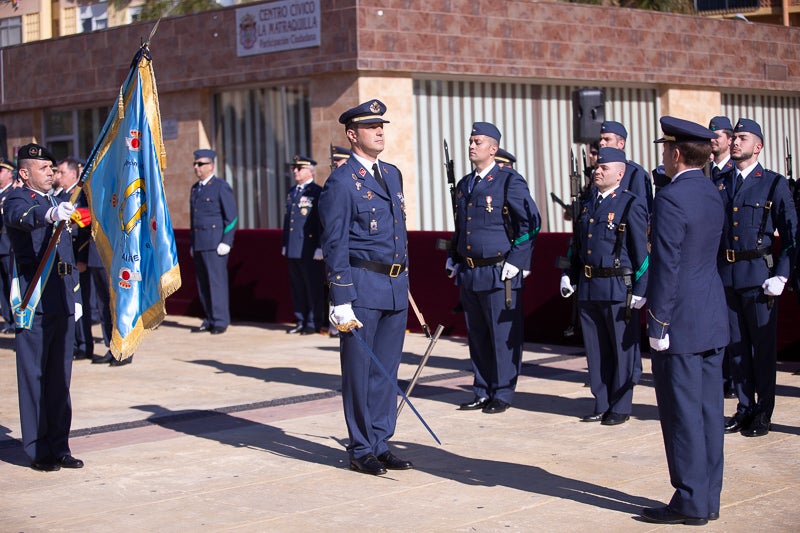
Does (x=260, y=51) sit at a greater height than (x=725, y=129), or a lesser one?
greater

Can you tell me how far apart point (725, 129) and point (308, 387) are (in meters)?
4.01

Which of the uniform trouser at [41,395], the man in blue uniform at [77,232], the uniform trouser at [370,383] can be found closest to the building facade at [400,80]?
the man in blue uniform at [77,232]

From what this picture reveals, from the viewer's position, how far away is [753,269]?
8.52 m

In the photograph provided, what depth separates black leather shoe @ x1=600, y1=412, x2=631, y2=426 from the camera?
8.81 meters

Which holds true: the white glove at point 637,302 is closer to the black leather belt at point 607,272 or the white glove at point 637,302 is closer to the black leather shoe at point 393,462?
the black leather belt at point 607,272

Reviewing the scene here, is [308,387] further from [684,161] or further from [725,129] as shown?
[684,161]

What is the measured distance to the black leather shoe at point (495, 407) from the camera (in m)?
9.39

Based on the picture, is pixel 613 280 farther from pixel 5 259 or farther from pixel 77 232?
pixel 5 259

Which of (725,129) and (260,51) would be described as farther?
(260,51)

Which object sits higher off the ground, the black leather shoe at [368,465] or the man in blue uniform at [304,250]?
the man in blue uniform at [304,250]

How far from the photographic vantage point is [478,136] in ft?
31.2

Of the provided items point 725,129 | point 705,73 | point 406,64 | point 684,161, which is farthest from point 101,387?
point 705,73

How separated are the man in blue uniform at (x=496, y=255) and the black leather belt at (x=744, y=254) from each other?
152 cm

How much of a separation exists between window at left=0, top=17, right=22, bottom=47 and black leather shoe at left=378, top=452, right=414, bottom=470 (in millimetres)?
20637
